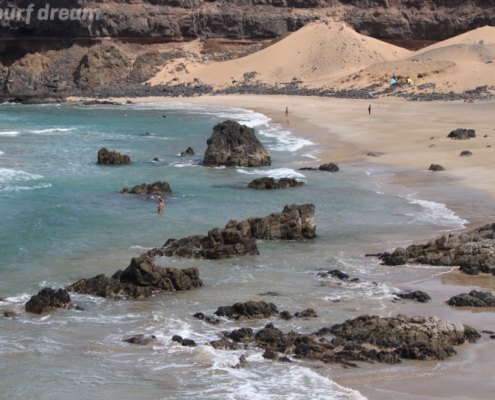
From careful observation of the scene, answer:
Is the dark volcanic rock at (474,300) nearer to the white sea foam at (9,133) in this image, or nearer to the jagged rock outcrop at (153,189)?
the jagged rock outcrop at (153,189)

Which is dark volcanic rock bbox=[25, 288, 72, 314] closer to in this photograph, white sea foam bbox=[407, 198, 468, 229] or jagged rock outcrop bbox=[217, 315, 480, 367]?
jagged rock outcrop bbox=[217, 315, 480, 367]

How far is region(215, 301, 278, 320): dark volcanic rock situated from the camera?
12.1 meters

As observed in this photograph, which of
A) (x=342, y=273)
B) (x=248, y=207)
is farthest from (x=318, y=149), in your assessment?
(x=342, y=273)

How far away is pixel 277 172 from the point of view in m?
28.7

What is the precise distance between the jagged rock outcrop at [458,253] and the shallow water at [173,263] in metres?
0.51

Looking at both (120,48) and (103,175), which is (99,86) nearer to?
(120,48)

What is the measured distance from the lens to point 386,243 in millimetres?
17453

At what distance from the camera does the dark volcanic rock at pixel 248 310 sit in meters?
12.1

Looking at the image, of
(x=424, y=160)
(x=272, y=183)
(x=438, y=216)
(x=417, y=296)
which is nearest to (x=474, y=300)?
(x=417, y=296)

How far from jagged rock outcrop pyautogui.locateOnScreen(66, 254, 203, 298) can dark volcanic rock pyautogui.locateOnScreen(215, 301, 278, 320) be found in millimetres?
1842

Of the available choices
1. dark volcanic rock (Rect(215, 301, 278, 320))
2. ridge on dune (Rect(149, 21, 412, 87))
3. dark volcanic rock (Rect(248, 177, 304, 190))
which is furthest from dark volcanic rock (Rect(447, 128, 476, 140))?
ridge on dune (Rect(149, 21, 412, 87))

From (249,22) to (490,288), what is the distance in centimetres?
7617

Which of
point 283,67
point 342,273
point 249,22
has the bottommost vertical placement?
point 342,273

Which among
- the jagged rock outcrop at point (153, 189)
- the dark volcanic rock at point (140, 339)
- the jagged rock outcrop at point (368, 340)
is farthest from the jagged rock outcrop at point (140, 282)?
the jagged rock outcrop at point (153, 189)
